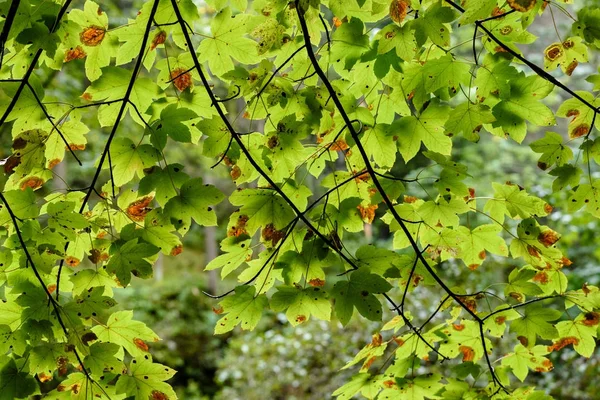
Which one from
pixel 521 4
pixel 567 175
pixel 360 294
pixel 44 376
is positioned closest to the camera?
pixel 521 4

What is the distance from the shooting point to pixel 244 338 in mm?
5633

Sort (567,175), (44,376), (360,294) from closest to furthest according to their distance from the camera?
(360,294), (44,376), (567,175)

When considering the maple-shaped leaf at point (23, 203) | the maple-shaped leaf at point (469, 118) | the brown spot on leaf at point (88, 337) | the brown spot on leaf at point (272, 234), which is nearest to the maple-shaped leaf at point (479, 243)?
the maple-shaped leaf at point (469, 118)

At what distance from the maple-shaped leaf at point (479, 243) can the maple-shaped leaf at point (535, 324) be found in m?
0.17

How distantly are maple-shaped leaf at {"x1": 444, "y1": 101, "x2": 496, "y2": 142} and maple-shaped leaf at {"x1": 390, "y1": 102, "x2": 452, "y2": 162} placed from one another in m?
0.04

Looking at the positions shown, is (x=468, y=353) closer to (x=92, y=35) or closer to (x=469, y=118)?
(x=469, y=118)

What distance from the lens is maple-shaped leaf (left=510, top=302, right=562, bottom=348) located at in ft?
3.87

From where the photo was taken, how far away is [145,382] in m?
1.08

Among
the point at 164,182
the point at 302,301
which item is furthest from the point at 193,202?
the point at 302,301

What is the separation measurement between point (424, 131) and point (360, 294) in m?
0.42

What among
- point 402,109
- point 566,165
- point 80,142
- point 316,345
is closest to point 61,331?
point 80,142

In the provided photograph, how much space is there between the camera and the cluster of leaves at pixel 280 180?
106 centimetres

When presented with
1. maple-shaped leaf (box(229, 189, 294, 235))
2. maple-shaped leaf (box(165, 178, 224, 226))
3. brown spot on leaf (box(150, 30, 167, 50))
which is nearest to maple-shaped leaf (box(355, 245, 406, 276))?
maple-shaped leaf (box(229, 189, 294, 235))

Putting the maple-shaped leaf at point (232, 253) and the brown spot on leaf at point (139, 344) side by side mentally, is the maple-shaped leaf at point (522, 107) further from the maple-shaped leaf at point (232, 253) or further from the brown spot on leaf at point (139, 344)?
the brown spot on leaf at point (139, 344)
